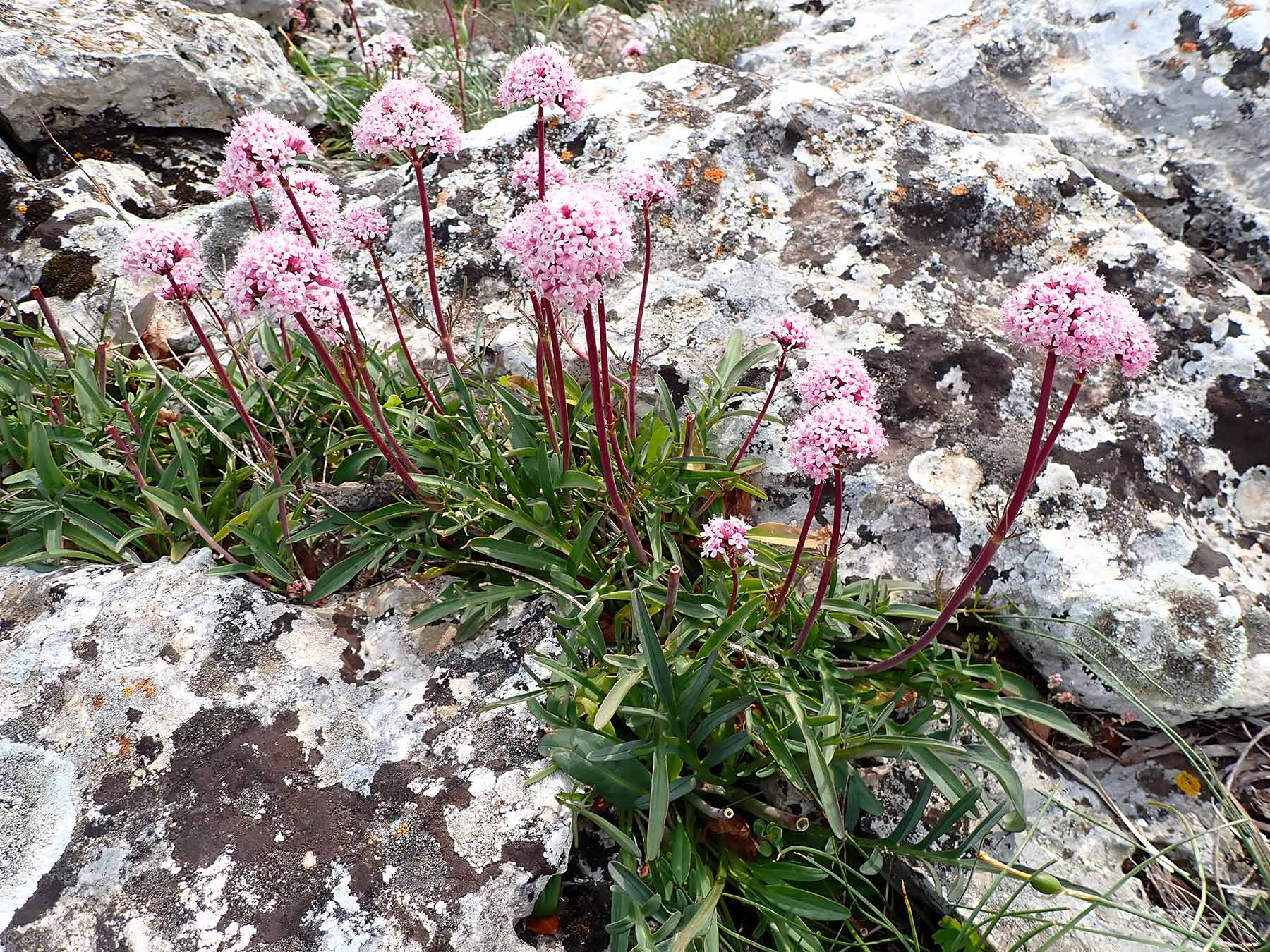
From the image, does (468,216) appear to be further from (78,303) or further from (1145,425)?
(1145,425)

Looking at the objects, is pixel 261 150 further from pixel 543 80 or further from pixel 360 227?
pixel 543 80

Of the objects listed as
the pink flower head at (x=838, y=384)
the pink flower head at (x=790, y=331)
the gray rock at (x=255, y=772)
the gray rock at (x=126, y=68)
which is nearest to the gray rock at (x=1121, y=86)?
the pink flower head at (x=790, y=331)

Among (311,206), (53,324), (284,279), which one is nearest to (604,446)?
(284,279)

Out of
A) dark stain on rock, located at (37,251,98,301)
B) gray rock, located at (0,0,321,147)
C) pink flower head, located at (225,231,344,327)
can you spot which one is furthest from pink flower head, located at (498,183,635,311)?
gray rock, located at (0,0,321,147)

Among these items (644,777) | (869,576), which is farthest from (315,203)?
(869,576)

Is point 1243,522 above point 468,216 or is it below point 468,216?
below

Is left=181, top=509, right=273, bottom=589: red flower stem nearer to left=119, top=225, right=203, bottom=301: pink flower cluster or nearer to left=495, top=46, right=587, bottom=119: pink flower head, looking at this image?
left=119, top=225, right=203, bottom=301: pink flower cluster
